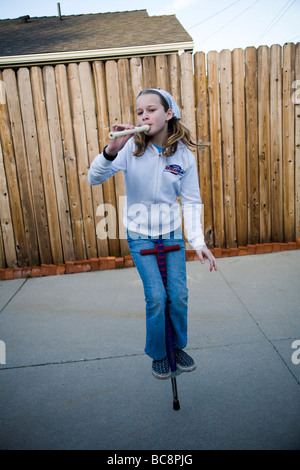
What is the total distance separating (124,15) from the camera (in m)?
10.3

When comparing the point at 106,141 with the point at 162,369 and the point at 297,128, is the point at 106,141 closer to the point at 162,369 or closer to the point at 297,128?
the point at 297,128

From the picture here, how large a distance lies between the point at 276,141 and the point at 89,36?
5.91 meters

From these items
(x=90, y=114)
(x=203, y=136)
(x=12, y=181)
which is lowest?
(x=12, y=181)

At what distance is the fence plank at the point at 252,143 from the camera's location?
445 centimetres

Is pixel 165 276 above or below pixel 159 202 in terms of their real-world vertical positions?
below

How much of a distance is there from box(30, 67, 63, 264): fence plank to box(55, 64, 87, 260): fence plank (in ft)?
0.60

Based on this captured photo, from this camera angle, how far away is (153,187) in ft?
7.79

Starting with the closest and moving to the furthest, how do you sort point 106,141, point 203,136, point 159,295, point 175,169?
point 159,295, point 175,169, point 106,141, point 203,136

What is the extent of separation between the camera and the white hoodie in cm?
235

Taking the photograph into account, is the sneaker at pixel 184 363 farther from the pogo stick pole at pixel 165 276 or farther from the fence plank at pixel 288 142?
the fence plank at pixel 288 142

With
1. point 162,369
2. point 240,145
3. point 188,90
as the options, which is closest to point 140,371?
point 162,369

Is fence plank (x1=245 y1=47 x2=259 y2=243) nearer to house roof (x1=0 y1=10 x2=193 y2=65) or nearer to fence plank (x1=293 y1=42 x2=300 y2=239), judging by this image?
fence plank (x1=293 y1=42 x2=300 y2=239)

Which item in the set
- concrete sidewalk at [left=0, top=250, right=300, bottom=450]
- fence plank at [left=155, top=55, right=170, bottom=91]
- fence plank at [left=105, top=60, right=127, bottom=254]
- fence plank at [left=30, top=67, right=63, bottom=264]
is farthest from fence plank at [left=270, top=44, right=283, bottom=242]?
fence plank at [left=30, top=67, right=63, bottom=264]
